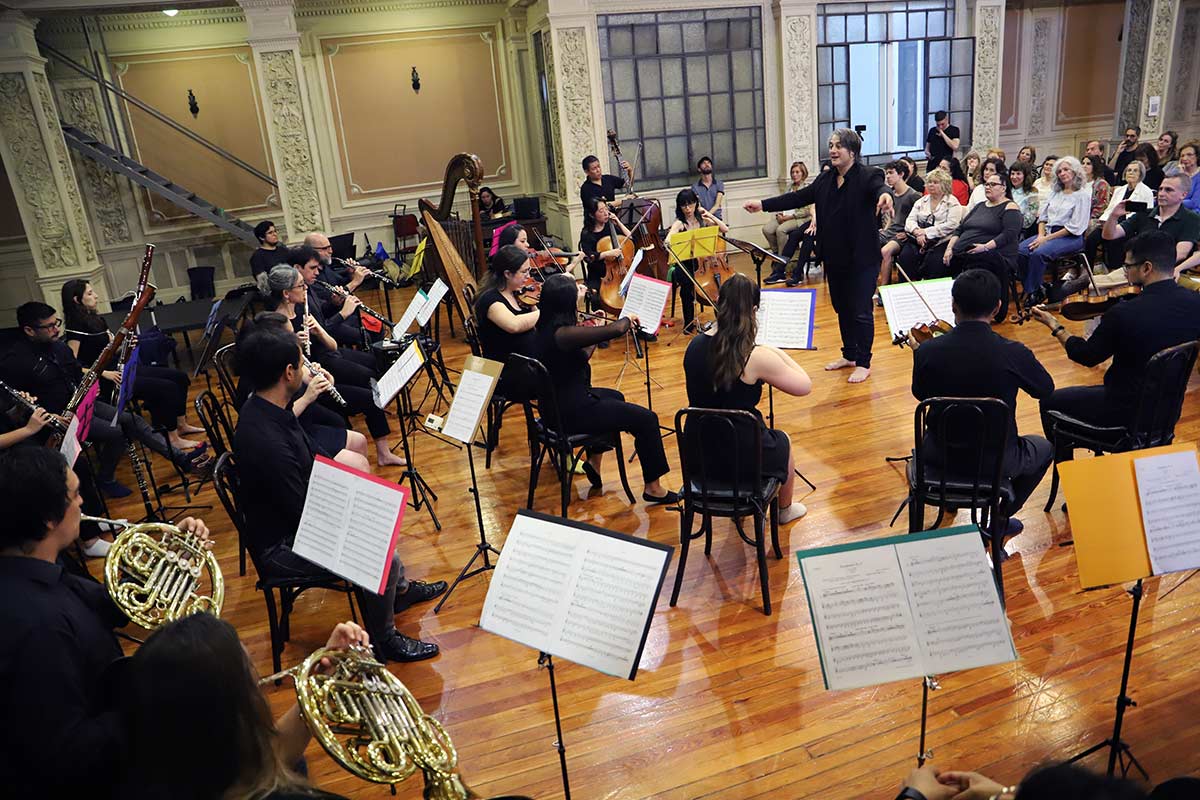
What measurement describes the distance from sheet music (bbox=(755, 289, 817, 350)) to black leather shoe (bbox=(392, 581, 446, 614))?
6.09ft

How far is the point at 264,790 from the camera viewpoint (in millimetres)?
1382

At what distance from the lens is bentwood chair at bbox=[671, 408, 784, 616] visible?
2998mm

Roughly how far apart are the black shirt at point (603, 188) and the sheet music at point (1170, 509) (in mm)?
6402

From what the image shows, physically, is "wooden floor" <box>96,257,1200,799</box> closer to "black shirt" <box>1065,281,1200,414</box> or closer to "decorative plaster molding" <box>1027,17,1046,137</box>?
"black shirt" <box>1065,281,1200,414</box>

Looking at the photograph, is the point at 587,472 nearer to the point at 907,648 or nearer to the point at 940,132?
the point at 907,648

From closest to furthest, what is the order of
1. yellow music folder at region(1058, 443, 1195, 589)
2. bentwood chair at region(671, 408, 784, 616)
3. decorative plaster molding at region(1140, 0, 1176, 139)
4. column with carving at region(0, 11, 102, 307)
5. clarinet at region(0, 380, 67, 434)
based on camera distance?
1. yellow music folder at region(1058, 443, 1195, 589)
2. bentwood chair at region(671, 408, 784, 616)
3. clarinet at region(0, 380, 67, 434)
4. column with carving at region(0, 11, 102, 307)
5. decorative plaster molding at region(1140, 0, 1176, 139)

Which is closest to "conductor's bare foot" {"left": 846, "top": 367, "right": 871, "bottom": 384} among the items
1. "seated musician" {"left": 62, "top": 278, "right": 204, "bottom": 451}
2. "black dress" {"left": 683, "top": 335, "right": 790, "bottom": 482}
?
"black dress" {"left": 683, "top": 335, "right": 790, "bottom": 482}

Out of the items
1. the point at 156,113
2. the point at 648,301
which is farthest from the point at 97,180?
the point at 648,301

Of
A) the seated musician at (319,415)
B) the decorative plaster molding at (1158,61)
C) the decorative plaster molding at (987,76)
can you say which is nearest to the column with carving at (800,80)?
the decorative plaster molding at (987,76)

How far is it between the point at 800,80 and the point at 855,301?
18.1 ft

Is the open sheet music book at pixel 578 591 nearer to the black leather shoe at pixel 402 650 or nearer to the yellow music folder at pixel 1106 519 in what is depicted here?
the yellow music folder at pixel 1106 519

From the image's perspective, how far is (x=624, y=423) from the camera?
382 cm

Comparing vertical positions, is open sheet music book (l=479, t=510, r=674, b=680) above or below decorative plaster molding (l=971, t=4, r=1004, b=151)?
below

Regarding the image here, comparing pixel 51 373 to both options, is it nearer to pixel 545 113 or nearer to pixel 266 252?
pixel 266 252
